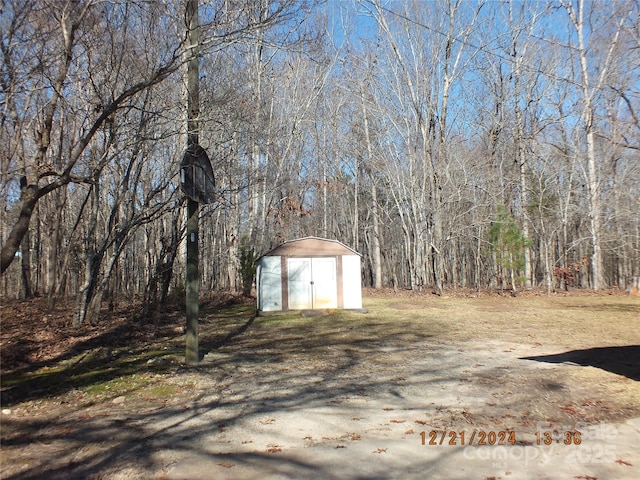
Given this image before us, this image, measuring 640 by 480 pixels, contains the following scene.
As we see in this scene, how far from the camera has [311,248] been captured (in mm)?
17781

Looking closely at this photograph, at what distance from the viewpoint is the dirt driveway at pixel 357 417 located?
12.9 feet

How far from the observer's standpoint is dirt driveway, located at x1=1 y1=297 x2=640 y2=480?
3.94 m

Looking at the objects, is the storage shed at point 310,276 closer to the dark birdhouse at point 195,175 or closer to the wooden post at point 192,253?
the dark birdhouse at point 195,175

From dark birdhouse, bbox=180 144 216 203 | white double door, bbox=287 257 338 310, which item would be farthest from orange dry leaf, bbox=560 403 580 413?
white double door, bbox=287 257 338 310

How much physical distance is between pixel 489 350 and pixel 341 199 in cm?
2795

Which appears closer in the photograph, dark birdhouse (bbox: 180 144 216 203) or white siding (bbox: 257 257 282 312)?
dark birdhouse (bbox: 180 144 216 203)

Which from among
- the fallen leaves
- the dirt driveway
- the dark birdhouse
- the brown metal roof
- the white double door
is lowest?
the fallen leaves

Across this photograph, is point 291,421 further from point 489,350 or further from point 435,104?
point 435,104

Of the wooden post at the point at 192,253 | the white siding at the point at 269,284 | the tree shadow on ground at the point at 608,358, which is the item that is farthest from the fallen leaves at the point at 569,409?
the white siding at the point at 269,284

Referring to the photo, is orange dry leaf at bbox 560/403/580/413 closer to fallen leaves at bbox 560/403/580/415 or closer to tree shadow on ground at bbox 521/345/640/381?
fallen leaves at bbox 560/403/580/415

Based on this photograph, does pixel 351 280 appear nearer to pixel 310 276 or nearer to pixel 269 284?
pixel 310 276

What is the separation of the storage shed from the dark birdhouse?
878cm

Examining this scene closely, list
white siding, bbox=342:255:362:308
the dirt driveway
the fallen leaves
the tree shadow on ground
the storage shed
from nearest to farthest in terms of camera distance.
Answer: the dirt driveway → the fallen leaves → the tree shadow on ground → the storage shed → white siding, bbox=342:255:362:308

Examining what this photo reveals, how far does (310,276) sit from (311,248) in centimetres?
100
